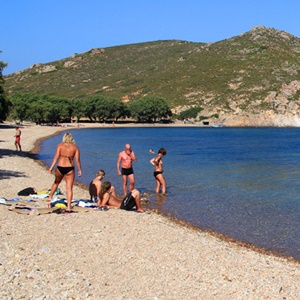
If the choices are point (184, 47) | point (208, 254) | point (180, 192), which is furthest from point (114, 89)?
point (208, 254)

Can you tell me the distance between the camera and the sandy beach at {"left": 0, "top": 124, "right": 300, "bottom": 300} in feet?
22.0

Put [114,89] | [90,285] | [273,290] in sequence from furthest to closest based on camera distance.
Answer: [114,89] → [273,290] → [90,285]

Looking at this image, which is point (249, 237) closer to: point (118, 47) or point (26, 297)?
point (26, 297)

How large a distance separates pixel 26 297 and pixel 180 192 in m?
12.3

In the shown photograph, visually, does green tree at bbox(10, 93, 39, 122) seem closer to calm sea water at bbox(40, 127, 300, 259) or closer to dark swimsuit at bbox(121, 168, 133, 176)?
calm sea water at bbox(40, 127, 300, 259)

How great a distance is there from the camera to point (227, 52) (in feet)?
458

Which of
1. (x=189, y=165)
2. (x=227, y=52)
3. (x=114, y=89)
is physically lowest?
(x=189, y=165)

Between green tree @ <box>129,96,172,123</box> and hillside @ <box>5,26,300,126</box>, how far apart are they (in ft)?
22.2

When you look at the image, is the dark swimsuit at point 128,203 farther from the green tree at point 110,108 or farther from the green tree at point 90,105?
the green tree at point 90,105

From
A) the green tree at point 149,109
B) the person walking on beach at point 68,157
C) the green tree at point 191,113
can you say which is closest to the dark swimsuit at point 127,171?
the person walking on beach at point 68,157

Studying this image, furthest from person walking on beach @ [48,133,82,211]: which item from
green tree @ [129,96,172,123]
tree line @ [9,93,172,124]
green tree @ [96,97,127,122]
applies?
green tree @ [96,97,127,122]

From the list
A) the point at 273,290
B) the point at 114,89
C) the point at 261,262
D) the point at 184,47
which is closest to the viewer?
the point at 273,290

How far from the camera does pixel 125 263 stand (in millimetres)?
8031

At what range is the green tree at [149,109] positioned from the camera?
105 metres
